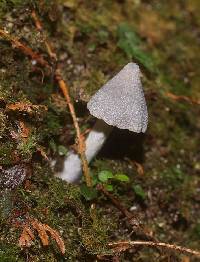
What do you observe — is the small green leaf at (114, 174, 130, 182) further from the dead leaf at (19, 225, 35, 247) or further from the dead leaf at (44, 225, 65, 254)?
the dead leaf at (19, 225, 35, 247)

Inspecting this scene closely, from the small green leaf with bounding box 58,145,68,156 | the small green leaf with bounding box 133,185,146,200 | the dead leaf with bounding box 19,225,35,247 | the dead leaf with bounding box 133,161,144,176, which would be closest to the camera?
the dead leaf with bounding box 19,225,35,247

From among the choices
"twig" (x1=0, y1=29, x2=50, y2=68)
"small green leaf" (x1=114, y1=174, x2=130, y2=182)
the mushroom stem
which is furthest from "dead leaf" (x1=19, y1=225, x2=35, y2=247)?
"twig" (x1=0, y1=29, x2=50, y2=68)

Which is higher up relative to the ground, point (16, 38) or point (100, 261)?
point (16, 38)

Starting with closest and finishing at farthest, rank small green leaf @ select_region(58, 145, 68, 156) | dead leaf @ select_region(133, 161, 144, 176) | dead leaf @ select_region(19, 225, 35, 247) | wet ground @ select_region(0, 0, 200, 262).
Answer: dead leaf @ select_region(19, 225, 35, 247), wet ground @ select_region(0, 0, 200, 262), small green leaf @ select_region(58, 145, 68, 156), dead leaf @ select_region(133, 161, 144, 176)

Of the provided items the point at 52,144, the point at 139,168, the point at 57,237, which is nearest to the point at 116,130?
the point at 139,168

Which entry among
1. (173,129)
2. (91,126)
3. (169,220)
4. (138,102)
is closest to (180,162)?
(173,129)

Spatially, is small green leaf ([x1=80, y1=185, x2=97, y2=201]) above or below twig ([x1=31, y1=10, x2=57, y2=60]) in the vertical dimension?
below

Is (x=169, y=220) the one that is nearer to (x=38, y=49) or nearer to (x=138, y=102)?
(x=138, y=102)
